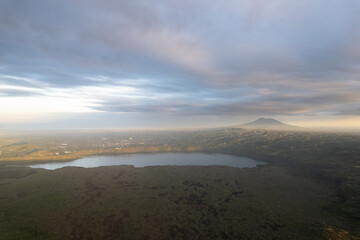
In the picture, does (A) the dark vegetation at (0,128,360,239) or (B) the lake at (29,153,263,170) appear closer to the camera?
(A) the dark vegetation at (0,128,360,239)

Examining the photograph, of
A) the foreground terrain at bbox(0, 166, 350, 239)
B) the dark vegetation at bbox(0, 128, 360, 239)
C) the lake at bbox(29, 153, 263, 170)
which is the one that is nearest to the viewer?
the foreground terrain at bbox(0, 166, 350, 239)

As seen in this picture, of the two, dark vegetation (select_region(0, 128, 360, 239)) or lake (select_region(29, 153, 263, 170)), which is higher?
dark vegetation (select_region(0, 128, 360, 239))

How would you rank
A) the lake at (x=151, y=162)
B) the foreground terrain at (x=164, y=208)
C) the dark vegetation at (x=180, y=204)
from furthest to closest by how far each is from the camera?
the lake at (x=151, y=162)
the dark vegetation at (x=180, y=204)
the foreground terrain at (x=164, y=208)

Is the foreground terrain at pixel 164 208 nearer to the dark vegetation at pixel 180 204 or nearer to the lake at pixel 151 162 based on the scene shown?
the dark vegetation at pixel 180 204

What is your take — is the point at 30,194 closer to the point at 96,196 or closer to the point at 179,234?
the point at 96,196

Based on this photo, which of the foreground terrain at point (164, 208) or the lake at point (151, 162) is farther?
the lake at point (151, 162)

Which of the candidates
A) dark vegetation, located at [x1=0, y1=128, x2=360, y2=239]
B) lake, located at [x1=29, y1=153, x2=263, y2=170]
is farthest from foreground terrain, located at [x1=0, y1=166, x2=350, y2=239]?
lake, located at [x1=29, y1=153, x2=263, y2=170]

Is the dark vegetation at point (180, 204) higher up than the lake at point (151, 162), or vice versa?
the dark vegetation at point (180, 204)

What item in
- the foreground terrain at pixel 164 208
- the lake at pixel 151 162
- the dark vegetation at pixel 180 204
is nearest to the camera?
the foreground terrain at pixel 164 208

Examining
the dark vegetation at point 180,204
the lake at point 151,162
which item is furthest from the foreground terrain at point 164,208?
the lake at point 151,162

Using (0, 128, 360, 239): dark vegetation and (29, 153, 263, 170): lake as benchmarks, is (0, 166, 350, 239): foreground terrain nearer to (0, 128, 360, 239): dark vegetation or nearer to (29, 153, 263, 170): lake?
(0, 128, 360, 239): dark vegetation

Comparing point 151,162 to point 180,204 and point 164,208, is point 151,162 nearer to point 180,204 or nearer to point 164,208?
point 180,204

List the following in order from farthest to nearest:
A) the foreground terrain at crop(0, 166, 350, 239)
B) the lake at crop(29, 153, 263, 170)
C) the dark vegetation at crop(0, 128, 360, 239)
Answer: the lake at crop(29, 153, 263, 170) < the dark vegetation at crop(0, 128, 360, 239) < the foreground terrain at crop(0, 166, 350, 239)

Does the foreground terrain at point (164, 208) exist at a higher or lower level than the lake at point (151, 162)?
higher
